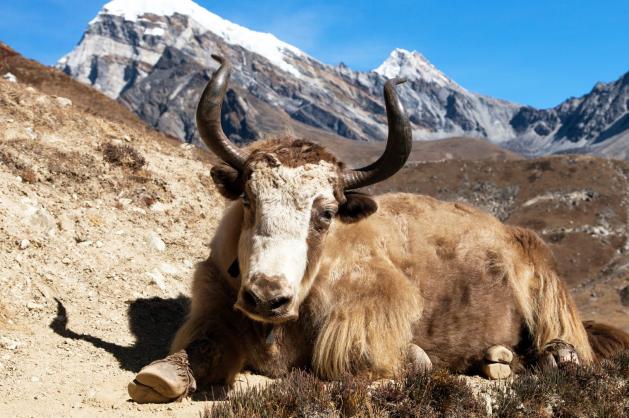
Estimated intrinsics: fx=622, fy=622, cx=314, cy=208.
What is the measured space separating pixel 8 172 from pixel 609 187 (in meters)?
63.1

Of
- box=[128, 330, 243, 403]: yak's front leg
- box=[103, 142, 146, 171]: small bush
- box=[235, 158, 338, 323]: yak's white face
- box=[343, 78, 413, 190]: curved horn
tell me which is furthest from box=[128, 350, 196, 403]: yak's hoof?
box=[103, 142, 146, 171]: small bush

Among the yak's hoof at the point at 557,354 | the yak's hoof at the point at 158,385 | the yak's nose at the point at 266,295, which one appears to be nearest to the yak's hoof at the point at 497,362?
the yak's hoof at the point at 557,354

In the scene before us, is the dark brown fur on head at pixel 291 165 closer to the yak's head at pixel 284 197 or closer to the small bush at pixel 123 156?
the yak's head at pixel 284 197

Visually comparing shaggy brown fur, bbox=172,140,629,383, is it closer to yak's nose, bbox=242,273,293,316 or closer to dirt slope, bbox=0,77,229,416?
yak's nose, bbox=242,273,293,316

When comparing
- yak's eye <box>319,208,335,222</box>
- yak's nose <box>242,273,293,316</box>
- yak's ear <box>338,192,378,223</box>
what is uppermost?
yak's ear <box>338,192,378,223</box>

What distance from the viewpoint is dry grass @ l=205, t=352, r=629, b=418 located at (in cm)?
450

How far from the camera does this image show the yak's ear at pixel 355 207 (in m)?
6.09

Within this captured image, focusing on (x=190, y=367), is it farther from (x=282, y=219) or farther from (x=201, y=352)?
(x=282, y=219)

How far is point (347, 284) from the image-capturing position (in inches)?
240

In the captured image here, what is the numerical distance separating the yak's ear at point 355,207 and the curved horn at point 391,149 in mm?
99

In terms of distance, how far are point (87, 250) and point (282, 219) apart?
13.7 feet

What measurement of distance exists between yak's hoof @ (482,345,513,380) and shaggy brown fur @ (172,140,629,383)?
0.11 m

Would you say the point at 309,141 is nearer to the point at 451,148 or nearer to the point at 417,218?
the point at 417,218

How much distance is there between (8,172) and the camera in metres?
8.94
